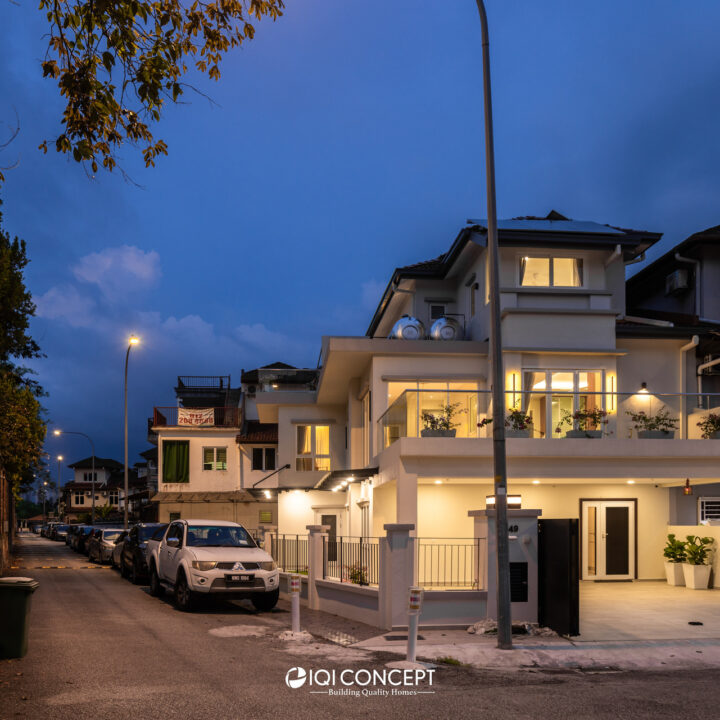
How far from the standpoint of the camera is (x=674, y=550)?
20.8 m

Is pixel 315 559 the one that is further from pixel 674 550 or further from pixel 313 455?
pixel 313 455

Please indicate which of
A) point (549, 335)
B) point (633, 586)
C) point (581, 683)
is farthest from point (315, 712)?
point (549, 335)

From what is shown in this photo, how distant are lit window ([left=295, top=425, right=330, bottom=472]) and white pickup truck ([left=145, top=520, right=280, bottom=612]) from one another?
13.6 meters

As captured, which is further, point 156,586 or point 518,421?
point 518,421

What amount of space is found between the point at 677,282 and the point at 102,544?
74.7ft

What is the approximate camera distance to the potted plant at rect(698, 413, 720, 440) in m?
20.0

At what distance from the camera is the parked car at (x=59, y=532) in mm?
67356

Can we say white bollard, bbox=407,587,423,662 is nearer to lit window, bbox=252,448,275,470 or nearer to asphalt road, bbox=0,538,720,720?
asphalt road, bbox=0,538,720,720

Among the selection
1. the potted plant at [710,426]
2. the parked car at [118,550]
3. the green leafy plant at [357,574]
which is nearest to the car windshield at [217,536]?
the green leafy plant at [357,574]

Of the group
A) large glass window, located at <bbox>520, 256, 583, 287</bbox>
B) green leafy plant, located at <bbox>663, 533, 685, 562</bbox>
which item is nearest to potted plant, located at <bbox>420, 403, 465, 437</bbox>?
large glass window, located at <bbox>520, 256, 583, 287</bbox>

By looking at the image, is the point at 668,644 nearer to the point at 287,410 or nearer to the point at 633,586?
the point at 633,586

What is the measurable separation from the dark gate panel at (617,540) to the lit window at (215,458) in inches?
1073

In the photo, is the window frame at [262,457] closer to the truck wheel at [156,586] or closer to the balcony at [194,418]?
the balcony at [194,418]

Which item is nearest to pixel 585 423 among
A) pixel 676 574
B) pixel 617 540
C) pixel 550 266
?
pixel 617 540
